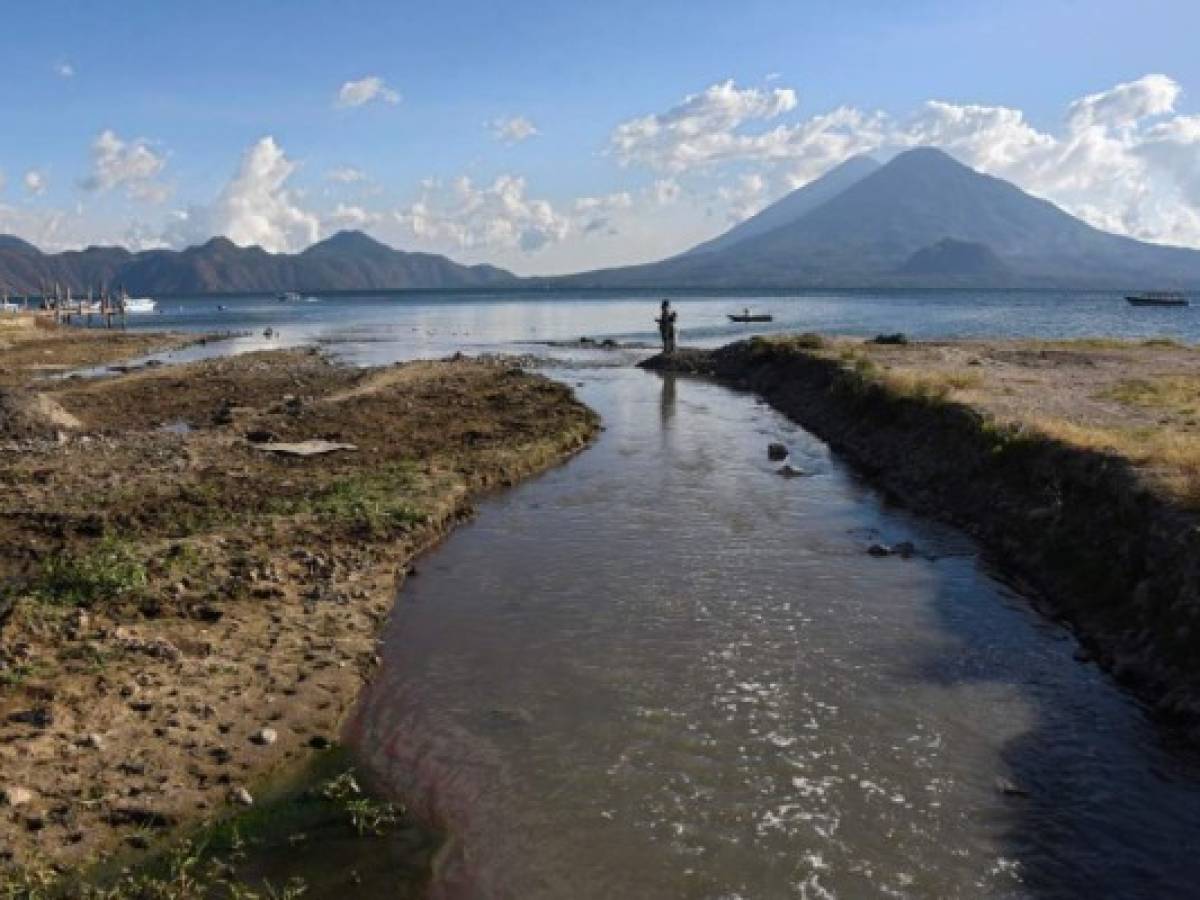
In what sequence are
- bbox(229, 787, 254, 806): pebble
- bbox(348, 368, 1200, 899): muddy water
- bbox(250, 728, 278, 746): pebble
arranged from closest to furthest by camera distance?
bbox(348, 368, 1200, 899): muddy water
bbox(229, 787, 254, 806): pebble
bbox(250, 728, 278, 746): pebble

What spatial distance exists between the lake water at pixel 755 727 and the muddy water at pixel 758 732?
0.13 feet

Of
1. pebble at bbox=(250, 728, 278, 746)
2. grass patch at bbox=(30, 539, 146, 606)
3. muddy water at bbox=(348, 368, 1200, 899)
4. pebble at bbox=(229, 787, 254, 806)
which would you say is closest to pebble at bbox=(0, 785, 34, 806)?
pebble at bbox=(229, 787, 254, 806)

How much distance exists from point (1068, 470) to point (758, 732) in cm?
1233

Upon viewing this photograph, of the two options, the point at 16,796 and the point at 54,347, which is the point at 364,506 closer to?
the point at 16,796

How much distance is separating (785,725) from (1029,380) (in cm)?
3033

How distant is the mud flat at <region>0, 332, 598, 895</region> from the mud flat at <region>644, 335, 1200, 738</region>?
11997 mm

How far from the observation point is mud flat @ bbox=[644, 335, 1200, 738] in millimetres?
15398

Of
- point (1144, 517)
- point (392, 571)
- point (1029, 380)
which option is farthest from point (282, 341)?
point (1144, 517)

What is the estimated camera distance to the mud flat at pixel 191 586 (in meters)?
11.1

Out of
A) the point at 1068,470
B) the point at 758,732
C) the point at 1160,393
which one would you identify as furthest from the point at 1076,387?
the point at 758,732

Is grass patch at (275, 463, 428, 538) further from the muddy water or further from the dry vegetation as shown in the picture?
the dry vegetation

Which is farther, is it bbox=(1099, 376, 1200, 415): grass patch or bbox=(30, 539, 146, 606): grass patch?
bbox=(1099, 376, 1200, 415): grass patch

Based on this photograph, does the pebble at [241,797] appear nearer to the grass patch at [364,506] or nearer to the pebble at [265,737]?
the pebble at [265,737]

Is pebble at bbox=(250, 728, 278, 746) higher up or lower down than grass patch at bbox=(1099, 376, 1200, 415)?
lower down
